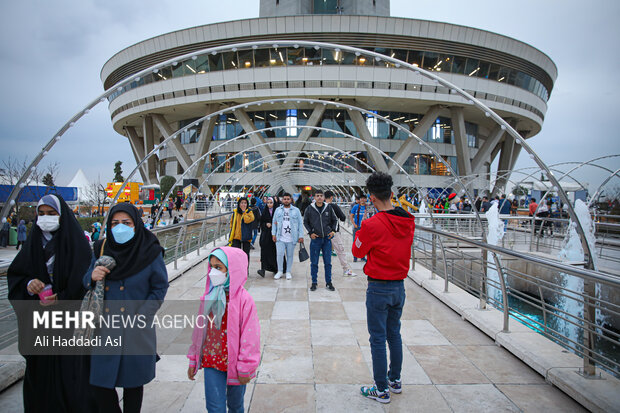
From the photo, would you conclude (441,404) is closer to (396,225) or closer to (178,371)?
(396,225)

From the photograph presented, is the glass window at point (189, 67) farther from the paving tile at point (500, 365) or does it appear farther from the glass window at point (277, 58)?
the paving tile at point (500, 365)

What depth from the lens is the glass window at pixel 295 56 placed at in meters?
36.4

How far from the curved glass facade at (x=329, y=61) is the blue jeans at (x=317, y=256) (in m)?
32.3

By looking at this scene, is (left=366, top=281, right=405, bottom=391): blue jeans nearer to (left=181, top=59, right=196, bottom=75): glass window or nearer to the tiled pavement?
the tiled pavement

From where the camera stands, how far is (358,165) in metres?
48.8

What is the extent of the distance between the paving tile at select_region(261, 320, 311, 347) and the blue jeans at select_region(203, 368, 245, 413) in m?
1.91

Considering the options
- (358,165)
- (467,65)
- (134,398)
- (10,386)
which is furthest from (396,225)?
(358,165)

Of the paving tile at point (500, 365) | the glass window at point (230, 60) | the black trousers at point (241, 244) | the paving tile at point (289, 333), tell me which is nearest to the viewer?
the paving tile at point (500, 365)

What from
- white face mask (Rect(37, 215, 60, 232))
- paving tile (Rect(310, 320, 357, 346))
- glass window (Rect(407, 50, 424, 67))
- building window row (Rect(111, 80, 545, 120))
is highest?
glass window (Rect(407, 50, 424, 67))

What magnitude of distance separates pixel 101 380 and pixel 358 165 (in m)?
47.6

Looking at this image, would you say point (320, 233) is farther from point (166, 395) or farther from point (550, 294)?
point (550, 294)

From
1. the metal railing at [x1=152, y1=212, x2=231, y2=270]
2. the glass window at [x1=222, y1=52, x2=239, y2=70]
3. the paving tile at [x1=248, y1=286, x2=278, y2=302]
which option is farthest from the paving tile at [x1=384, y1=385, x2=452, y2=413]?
the glass window at [x1=222, y1=52, x2=239, y2=70]

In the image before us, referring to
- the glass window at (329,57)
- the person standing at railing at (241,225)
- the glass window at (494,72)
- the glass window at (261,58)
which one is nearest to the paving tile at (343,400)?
the person standing at railing at (241,225)

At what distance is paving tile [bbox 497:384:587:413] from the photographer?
9.87ft
